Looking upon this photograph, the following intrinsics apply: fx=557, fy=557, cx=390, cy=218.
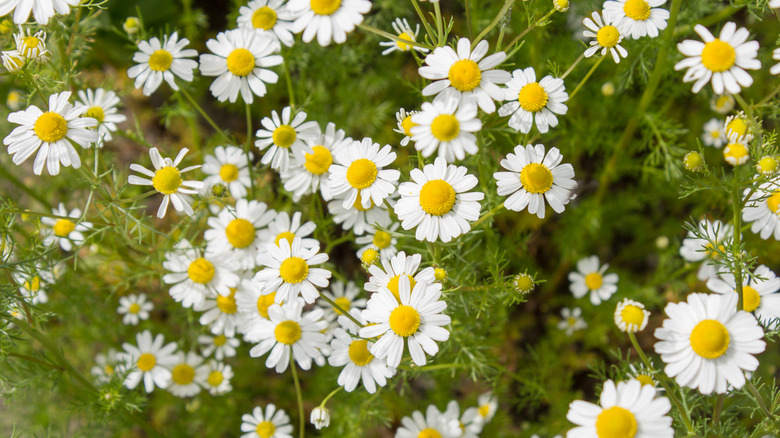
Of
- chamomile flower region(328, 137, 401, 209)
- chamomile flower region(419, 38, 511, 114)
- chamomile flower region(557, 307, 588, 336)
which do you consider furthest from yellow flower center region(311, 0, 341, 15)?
chamomile flower region(557, 307, 588, 336)

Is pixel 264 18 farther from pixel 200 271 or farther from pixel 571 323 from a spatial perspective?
pixel 571 323

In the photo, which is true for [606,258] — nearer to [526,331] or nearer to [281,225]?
[526,331]

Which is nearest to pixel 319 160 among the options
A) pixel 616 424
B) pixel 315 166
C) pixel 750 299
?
pixel 315 166

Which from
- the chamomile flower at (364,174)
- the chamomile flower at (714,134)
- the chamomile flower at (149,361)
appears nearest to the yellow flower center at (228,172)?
the chamomile flower at (364,174)

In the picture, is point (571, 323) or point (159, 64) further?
point (571, 323)

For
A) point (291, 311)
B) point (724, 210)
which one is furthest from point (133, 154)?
point (724, 210)

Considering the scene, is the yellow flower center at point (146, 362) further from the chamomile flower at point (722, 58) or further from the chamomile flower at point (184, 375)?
the chamomile flower at point (722, 58)

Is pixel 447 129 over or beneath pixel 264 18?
beneath
